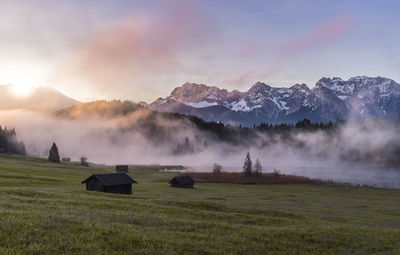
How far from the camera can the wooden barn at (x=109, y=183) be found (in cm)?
7579

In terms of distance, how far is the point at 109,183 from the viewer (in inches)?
3004

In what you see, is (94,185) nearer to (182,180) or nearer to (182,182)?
(182,182)

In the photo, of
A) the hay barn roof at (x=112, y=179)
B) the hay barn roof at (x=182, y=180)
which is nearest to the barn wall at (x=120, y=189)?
the hay barn roof at (x=112, y=179)

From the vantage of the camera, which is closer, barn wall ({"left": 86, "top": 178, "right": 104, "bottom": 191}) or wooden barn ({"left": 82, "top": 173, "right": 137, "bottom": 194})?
wooden barn ({"left": 82, "top": 173, "right": 137, "bottom": 194})

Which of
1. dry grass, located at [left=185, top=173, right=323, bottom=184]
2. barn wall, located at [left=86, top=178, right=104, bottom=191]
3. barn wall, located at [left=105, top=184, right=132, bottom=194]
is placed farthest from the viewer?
dry grass, located at [left=185, top=173, right=323, bottom=184]

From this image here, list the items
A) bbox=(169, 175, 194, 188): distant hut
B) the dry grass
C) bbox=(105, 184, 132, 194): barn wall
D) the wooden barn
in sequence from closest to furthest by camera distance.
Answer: the wooden barn, bbox=(105, 184, 132, 194): barn wall, bbox=(169, 175, 194, 188): distant hut, the dry grass

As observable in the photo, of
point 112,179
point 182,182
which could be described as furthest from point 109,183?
point 182,182

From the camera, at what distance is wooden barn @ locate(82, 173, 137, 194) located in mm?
75794

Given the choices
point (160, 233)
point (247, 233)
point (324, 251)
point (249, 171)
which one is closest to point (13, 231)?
point (160, 233)

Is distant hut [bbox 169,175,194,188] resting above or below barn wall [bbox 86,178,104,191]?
below

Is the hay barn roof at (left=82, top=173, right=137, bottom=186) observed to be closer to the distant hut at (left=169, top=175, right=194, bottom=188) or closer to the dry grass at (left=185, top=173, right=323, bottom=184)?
the distant hut at (left=169, top=175, right=194, bottom=188)

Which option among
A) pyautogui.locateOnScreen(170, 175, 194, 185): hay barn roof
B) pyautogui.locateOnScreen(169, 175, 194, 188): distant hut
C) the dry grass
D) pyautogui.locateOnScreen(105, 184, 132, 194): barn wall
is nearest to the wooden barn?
pyautogui.locateOnScreen(105, 184, 132, 194): barn wall

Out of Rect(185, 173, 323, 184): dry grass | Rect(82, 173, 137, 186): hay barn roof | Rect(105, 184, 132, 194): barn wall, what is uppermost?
Rect(82, 173, 137, 186): hay barn roof

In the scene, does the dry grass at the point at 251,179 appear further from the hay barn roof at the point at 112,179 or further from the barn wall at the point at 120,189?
the barn wall at the point at 120,189
